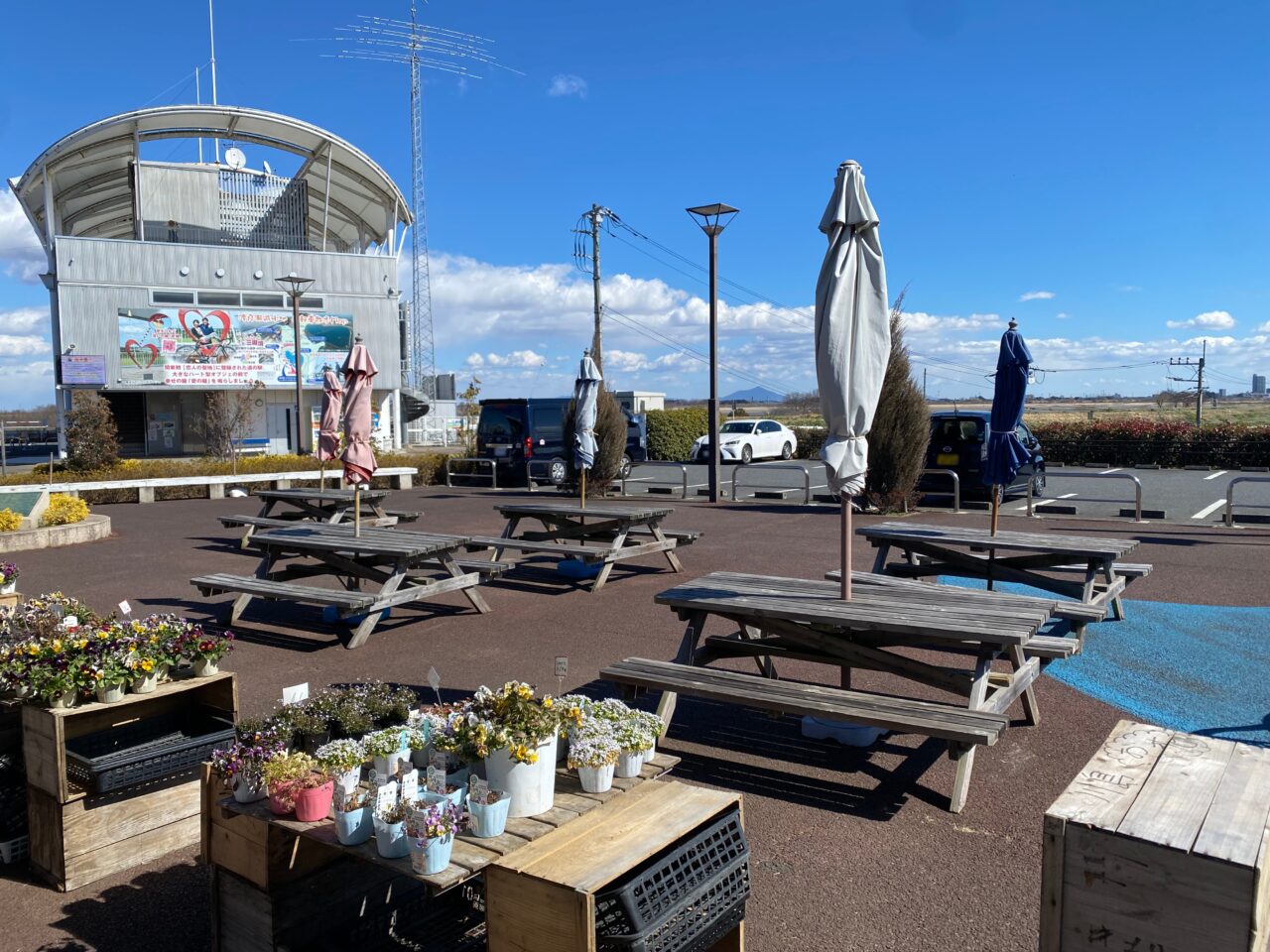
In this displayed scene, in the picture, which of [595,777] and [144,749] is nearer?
[595,777]

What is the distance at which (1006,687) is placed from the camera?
5215 mm

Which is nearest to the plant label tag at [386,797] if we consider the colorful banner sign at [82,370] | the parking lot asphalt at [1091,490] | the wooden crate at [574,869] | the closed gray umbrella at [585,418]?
the wooden crate at [574,869]

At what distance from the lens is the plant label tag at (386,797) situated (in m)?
2.76

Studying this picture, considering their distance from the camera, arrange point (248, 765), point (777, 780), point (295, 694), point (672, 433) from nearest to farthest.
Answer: point (248, 765), point (295, 694), point (777, 780), point (672, 433)

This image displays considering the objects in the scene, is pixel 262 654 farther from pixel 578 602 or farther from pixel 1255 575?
pixel 1255 575

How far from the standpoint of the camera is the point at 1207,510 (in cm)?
1719

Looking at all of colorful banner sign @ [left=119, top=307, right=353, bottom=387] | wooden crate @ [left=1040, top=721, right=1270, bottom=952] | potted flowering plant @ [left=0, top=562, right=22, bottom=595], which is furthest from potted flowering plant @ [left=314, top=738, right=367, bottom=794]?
colorful banner sign @ [left=119, top=307, right=353, bottom=387]

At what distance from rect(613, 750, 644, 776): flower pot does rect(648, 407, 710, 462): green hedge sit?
30638 millimetres

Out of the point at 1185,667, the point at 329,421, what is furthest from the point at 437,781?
the point at 329,421

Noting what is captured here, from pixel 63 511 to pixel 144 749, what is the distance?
12.0 meters

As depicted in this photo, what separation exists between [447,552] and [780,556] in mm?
4730

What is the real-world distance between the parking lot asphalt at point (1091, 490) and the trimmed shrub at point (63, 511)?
9.57 m

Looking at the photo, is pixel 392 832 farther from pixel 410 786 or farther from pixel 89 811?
pixel 89 811

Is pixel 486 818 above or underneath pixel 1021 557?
above
